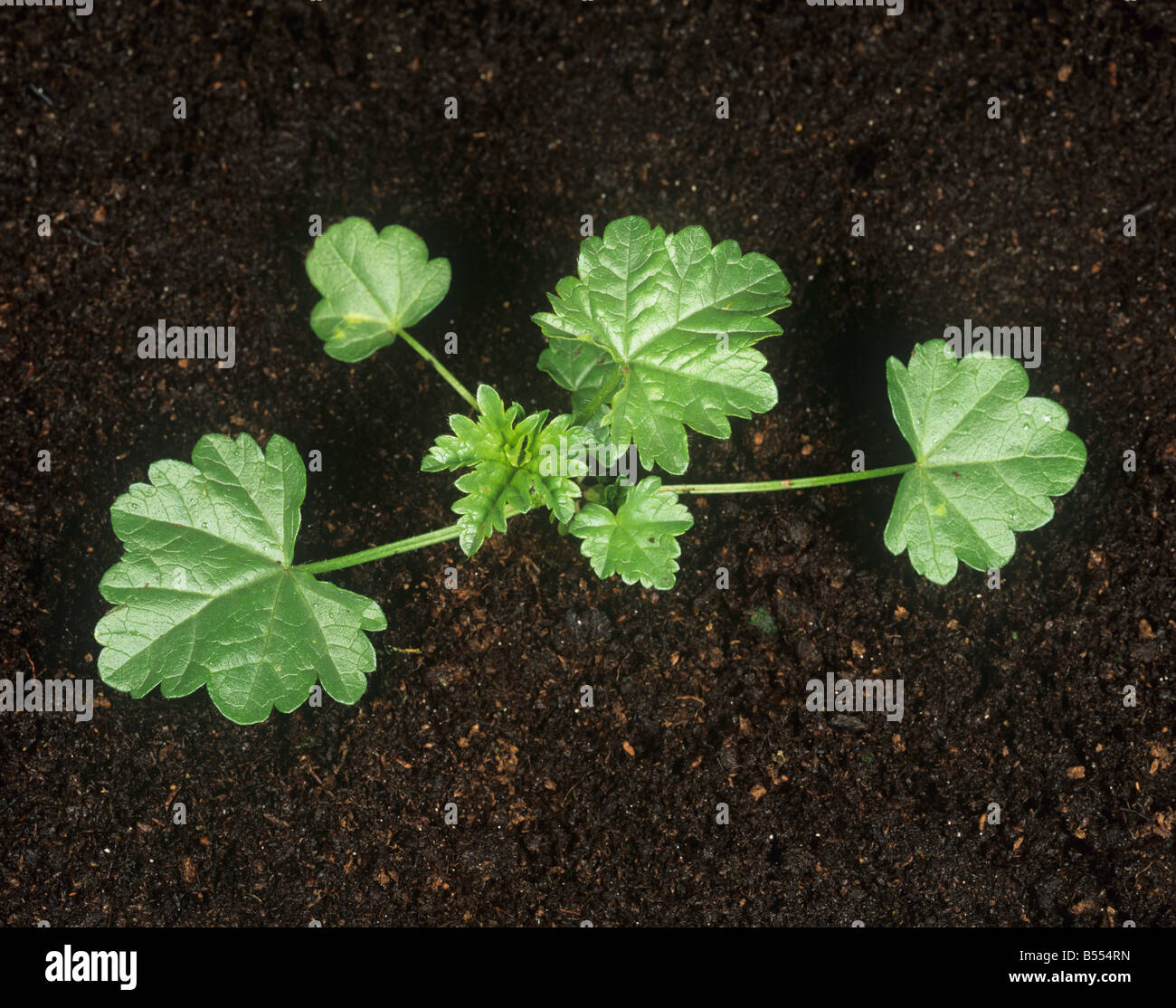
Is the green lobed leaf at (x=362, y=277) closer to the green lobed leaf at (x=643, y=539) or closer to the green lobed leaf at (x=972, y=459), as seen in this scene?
the green lobed leaf at (x=643, y=539)

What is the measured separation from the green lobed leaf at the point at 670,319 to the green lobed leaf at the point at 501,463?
5.9 inches

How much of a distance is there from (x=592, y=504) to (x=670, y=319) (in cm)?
50

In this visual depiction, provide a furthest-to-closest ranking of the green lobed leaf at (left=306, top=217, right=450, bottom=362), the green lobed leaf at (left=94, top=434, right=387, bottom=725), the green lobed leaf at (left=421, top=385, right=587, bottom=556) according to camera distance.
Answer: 1. the green lobed leaf at (left=306, top=217, right=450, bottom=362)
2. the green lobed leaf at (left=94, top=434, right=387, bottom=725)
3. the green lobed leaf at (left=421, top=385, right=587, bottom=556)

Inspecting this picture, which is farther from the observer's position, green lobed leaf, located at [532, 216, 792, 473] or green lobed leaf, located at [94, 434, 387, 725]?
green lobed leaf, located at [94, 434, 387, 725]

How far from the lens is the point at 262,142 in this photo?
2734 millimetres

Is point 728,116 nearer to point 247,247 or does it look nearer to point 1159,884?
point 247,247

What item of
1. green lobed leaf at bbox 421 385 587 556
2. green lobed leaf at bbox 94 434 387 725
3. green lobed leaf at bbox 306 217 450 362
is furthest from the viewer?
green lobed leaf at bbox 306 217 450 362

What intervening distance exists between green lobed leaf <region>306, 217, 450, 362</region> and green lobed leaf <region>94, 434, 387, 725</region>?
444 mm

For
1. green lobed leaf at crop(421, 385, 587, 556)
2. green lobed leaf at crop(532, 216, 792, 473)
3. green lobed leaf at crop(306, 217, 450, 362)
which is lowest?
green lobed leaf at crop(421, 385, 587, 556)

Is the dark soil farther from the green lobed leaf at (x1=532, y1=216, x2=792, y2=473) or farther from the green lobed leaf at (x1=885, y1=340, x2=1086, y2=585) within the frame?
the green lobed leaf at (x1=532, y1=216, x2=792, y2=473)

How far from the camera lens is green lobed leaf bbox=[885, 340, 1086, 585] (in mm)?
2232

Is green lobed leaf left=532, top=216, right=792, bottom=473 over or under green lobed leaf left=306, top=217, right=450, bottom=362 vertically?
under

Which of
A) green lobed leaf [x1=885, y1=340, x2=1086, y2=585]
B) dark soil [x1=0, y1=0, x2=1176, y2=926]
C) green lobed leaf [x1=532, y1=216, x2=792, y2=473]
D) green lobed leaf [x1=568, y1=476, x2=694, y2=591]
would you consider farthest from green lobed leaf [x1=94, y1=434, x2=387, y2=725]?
green lobed leaf [x1=885, y1=340, x2=1086, y2=585]
